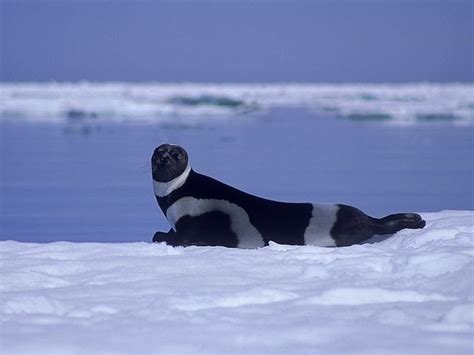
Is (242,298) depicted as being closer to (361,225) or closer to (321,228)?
(321,228)

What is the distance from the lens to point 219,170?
10.9 meters

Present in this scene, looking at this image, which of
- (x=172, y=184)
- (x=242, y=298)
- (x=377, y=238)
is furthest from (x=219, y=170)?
(x=242, y=298)

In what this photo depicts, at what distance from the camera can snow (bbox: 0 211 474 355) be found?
331 cm

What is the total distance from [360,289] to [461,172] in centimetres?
709

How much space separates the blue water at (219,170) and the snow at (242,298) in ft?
6.83

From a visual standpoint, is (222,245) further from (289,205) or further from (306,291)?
(306,291)

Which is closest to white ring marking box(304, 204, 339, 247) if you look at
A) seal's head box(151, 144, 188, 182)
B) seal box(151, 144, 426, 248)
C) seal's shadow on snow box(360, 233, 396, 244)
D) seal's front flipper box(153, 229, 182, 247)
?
seal box(151, 144, 426, 248)

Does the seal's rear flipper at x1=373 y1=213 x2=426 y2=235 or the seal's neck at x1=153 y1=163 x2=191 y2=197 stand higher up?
the seal's neck at x1=153 y1=163 x2=191 y2=197

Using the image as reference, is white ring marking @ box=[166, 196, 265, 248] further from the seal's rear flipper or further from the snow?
the seal's rear flipper

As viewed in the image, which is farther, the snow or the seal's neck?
the seal's neck

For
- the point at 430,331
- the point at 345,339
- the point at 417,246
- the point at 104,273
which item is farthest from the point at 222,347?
the point at 417,246

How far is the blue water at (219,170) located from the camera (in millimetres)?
7785

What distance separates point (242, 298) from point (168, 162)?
178cm

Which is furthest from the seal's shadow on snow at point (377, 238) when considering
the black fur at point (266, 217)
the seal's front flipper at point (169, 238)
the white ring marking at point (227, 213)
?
the seal's front flipper at point (169, 238)
